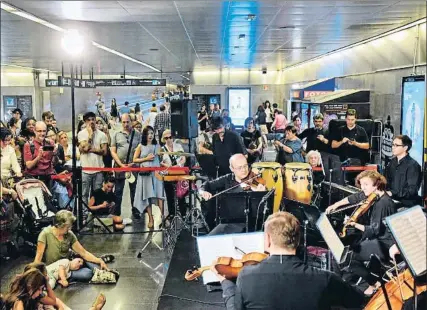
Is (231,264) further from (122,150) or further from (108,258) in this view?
(122,150)

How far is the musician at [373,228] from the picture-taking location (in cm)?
451

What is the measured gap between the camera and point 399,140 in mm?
4250

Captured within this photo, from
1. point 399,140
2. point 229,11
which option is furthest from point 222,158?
point 399,140

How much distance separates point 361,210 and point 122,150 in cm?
397

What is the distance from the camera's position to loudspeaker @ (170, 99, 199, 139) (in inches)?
317

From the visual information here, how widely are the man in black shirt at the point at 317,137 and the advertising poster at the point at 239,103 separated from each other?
7.10m

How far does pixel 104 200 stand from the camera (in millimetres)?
7445

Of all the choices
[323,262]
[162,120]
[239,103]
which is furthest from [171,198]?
[239,103]

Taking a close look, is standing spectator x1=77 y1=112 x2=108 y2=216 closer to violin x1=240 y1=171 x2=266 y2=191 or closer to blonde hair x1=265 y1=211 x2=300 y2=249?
violin x1=240 y1=171 x2=266 y2=191

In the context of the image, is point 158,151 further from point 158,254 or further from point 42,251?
point 42,251

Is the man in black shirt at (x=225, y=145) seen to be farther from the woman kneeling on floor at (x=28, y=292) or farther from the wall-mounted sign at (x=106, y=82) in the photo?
the wall-mounted sign at (x=106, y=82)

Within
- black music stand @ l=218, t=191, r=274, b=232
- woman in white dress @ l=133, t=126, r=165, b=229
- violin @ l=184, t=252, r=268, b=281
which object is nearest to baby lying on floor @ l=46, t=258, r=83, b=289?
black music stand @ l=218, t=191, r=274, b=232

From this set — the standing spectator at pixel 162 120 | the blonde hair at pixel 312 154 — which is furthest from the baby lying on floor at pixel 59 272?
the standing spectator at pixel 162 120

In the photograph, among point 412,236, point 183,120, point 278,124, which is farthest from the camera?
point 278,124
